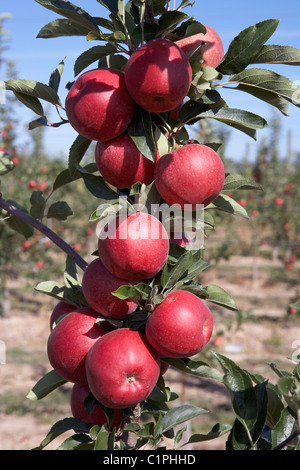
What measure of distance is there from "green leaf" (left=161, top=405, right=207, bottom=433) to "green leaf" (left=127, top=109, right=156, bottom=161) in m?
0.50

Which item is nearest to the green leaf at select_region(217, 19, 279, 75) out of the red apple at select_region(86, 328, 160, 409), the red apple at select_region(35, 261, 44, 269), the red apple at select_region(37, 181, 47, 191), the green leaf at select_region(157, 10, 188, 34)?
the green leaf at select_region(157, 10, 188, 34)

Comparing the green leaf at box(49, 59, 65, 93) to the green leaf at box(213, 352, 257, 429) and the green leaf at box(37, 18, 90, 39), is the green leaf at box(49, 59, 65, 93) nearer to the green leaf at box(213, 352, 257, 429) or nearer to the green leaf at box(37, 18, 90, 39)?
the green leaf at box(37, 18, 90, 39)

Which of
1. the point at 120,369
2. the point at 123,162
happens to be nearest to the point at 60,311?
the point at 120,369

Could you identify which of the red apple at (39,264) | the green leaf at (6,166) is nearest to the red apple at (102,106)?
the green leaf at (6,166)

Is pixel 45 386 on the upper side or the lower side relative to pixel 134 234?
lower

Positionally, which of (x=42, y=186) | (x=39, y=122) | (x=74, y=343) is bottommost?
(x=42, y=186)

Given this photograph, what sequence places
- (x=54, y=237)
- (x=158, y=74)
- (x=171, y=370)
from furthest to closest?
(x=171, y=370) < (x=54, y=237) < (x=158, y=74)

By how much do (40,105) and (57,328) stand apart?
49 cm

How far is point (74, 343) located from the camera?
88 centimetres

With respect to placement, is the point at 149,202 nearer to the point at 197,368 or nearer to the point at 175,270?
the point at 175,270

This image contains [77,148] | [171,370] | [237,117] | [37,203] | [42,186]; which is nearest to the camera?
[237,117]

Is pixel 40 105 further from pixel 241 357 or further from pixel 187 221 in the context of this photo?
pixel 241 357

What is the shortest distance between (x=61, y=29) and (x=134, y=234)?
0.46 metres

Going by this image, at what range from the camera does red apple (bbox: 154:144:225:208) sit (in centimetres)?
82
